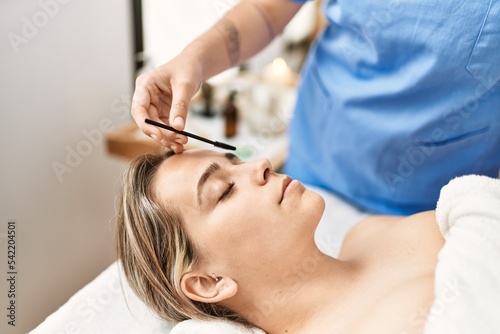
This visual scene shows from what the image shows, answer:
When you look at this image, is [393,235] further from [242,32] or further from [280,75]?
[280,75]

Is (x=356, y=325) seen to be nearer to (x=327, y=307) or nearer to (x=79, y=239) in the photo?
(x=327, y=307)

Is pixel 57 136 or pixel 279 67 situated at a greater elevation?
pixel 57 136

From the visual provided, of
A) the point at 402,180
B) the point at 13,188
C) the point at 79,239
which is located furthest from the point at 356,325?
the point at 79,239

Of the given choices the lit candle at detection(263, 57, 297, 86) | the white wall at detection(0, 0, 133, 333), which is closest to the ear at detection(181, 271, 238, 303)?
the white wall at detection(0, 0, 133, 333)

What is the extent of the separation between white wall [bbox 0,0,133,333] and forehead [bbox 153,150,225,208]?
66 cm

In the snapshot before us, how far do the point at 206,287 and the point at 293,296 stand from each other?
0.63ft

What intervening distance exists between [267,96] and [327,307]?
4.97 feet

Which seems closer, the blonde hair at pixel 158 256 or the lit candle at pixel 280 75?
the blonde hair at pixel 158 256

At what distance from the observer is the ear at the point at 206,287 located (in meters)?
1.06

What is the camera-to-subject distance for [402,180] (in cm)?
128

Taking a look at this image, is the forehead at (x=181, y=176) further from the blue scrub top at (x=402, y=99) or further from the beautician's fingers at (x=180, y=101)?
the blue scrub top at (x=402, y=99)

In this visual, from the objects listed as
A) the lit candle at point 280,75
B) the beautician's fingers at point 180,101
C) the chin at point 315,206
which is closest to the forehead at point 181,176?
the beautician's fingers at point 180,101

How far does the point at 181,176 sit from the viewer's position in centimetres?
110

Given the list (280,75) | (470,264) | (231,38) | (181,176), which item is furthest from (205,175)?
(280,75)
